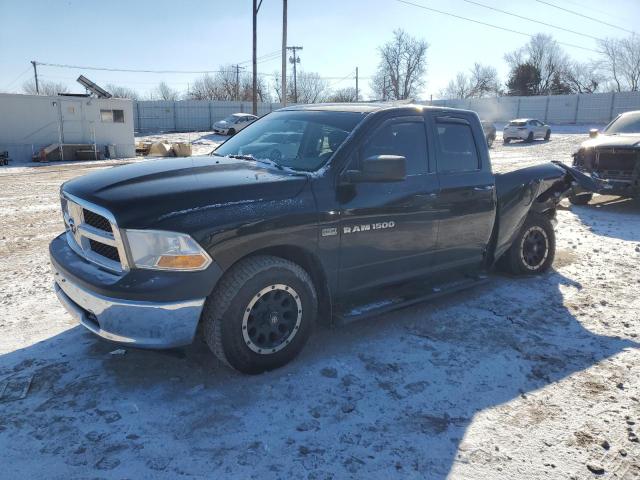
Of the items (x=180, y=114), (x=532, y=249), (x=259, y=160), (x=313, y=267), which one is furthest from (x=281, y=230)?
(x=180, y=114)

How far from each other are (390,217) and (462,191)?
3.28 feet

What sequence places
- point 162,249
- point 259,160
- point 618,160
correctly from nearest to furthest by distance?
point 162,249
point 259,160
point 618,160

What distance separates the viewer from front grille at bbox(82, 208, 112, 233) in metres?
3.18

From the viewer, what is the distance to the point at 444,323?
4.51 meters

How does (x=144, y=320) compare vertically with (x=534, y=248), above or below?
Answer: above

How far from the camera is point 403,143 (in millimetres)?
4227

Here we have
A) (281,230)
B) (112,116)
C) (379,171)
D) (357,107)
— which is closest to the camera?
(281,230)

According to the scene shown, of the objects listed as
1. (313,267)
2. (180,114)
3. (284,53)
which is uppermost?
(284,53)

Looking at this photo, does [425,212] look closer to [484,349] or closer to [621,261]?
[484,349]

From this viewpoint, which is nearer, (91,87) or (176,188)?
(176,188)

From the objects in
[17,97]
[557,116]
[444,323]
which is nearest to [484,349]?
[444,323]

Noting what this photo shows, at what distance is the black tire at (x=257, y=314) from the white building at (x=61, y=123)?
68.0 feet

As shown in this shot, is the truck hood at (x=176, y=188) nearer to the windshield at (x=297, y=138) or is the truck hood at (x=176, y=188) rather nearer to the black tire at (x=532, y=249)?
the windshield at (x=297, y=138)

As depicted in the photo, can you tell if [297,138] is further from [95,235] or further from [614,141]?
[614,141]
